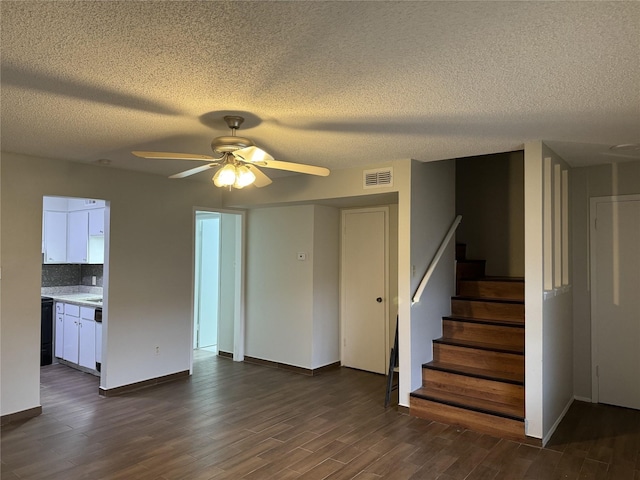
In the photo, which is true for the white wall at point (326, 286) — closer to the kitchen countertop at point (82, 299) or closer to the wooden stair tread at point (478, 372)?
the wooden stair tread at point (478, 372)

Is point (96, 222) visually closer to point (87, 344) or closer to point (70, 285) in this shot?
point (70, 285)

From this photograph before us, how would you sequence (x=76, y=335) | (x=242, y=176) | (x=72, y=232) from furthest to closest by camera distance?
(x=72, y=232) < (x=76, y=335) < (x=242, y=176)

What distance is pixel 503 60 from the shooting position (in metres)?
2.02

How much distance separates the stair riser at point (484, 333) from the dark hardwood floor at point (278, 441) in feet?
2.68

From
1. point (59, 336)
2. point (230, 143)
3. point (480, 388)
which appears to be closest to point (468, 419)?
point (480, 388)

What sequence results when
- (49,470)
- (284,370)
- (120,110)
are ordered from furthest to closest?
1. (284,370)
2. (49,470)
3. (120,110)

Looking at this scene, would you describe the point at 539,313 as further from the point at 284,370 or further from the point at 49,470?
the point at 49,470

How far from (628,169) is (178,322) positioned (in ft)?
16.7

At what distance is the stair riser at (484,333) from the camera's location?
162 inches

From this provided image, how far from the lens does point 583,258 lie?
14.8 feet

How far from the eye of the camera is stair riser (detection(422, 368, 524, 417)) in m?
3.67

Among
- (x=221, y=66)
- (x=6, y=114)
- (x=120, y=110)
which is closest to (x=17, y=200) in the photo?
(x=6, y=114)

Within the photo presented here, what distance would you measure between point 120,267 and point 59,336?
6.68 feet

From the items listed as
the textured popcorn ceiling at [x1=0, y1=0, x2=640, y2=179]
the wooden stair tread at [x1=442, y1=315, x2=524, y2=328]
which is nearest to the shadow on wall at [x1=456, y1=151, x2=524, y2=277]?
the wooden stair tread at [x1=442, y1=315, x2=524, y2=328]
